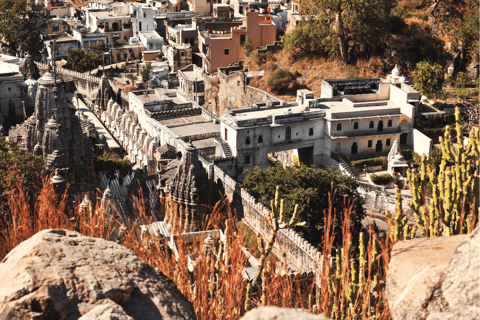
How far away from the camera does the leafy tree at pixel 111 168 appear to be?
45.4 m

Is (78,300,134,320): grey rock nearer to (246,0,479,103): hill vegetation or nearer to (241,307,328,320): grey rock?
(241,307,328,320): grey rock

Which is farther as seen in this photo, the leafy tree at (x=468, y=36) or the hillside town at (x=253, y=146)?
the leafy tree at (x=468, y=36)

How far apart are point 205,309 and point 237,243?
1.89 m

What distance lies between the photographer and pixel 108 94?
231 feet

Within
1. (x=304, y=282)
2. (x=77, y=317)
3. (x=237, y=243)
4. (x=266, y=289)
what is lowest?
(x=304, y=282)

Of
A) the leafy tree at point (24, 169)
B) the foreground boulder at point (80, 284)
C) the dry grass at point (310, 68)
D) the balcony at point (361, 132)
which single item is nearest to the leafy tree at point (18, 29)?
the dry grass at point (310, 68)

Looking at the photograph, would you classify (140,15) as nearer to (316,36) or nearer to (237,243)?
(316,36)

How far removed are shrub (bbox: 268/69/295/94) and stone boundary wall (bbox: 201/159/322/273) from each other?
2000 cm

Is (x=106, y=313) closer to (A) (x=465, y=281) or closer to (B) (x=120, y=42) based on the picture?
(A) (x=465, y=281)

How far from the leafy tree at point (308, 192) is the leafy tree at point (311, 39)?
27.4 metres

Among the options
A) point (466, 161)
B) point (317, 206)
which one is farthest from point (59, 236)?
point (317, 206)

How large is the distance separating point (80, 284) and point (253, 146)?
38.6 m

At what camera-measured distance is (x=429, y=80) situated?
183ft

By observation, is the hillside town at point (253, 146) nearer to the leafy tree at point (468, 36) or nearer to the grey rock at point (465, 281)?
the grey rock at point (465, 281)
